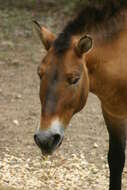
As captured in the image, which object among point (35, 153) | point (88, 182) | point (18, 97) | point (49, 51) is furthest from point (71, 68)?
point (18, 97)

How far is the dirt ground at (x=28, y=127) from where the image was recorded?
6.05m

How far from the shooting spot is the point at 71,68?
4172 millimetres

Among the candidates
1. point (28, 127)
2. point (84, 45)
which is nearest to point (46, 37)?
point (84, 45)

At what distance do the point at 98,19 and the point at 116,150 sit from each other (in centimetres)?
152

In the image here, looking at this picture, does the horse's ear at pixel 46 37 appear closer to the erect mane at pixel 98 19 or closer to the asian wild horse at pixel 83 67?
the asian wild horse at pixel 83 67

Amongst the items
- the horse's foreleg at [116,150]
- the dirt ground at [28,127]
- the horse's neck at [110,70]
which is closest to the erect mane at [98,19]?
the horse's neck at [110,70]

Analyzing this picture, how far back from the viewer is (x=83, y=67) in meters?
4.26

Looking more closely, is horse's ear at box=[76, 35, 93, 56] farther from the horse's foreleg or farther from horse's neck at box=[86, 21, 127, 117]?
the horse's foreleg

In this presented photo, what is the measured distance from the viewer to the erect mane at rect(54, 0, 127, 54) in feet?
14.6

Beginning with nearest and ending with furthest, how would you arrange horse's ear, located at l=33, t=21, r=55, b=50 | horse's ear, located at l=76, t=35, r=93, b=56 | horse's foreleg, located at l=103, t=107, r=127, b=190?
horse's ear, located at l=76, t=35, r=93, b=56 → horse's ear, located at l=33, t=21, r=55, b=50 → horse's foreleg, located at l=103, t=107, r=127, b=190

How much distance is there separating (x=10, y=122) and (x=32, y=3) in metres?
5.39

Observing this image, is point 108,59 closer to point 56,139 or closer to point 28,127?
point 56,139

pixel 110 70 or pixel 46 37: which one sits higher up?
pixel 46 37

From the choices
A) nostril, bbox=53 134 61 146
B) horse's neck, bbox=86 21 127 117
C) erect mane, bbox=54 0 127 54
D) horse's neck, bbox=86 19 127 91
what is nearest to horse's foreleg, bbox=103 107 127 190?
horse's neck, bbox=86 21 127 117
